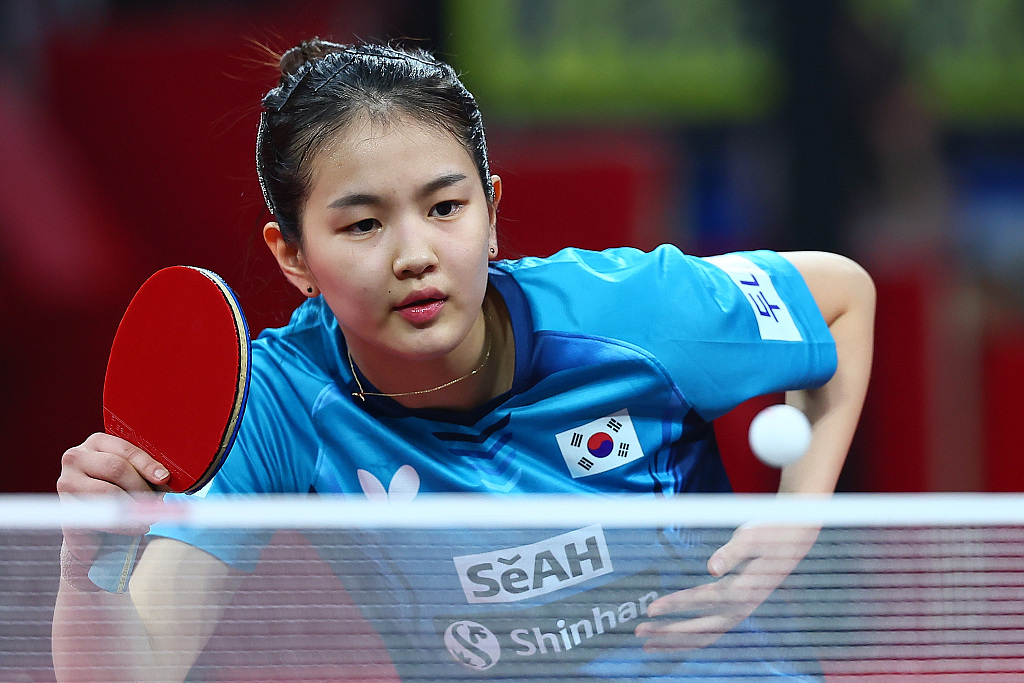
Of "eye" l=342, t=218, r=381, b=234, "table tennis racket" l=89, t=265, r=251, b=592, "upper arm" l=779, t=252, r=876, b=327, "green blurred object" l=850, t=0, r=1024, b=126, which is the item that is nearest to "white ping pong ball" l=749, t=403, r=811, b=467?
"upper arm" l=779, t=252, r=876, b=327

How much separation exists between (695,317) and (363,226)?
22.0 inches

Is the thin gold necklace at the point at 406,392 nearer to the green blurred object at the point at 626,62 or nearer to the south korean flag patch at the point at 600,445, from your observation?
the south korean flag patch at the point at 600,445

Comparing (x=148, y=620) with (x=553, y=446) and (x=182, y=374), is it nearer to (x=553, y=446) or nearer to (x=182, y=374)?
(x=182, y=374)

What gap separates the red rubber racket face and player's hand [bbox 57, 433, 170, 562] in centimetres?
2

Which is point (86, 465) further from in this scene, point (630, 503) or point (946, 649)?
point (946, 649)

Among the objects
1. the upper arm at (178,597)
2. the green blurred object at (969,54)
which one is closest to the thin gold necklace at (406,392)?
the upper arm at (178,597)

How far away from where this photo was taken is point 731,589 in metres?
1.64

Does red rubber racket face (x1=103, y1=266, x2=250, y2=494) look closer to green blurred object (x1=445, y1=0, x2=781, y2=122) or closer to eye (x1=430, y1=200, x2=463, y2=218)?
eye (x1=430, y1=200, x2=463, y2=218)

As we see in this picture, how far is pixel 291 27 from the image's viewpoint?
13.5ft

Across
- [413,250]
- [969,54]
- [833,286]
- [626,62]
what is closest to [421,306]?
[413,250]

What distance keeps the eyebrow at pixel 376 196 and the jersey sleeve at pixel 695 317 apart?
11.6 inches

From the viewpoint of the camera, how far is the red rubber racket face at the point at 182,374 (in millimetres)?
1430

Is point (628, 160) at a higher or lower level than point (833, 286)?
lower

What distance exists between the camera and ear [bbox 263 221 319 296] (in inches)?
67.3
